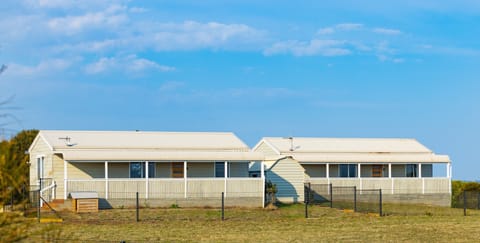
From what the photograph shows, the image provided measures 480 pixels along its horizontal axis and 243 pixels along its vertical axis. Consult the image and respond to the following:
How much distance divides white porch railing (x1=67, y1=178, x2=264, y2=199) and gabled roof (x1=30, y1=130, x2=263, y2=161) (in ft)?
4.06

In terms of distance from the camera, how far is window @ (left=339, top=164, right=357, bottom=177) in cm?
4859

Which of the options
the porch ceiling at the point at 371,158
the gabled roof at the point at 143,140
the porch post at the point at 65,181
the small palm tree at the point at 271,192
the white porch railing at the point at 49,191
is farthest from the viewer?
the porch ceiling at the point at 371,158

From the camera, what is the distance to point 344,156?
1901 inches

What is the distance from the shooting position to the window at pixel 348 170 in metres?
48.6

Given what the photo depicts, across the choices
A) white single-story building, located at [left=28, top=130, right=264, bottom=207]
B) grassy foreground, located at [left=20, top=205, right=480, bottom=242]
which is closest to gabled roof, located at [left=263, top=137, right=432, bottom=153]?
white single-story building, located at [left=28, top=130, right=264, bottom=207]

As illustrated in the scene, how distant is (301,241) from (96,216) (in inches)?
493

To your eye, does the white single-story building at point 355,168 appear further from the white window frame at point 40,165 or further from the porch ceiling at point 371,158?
the white window frame at point 40,165

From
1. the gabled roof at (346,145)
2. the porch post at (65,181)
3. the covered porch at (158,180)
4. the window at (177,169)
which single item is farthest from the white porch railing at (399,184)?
the porch post at (65,181)

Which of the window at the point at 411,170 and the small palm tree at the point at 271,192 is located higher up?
the window at the point at 411,170

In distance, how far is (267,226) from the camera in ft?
101

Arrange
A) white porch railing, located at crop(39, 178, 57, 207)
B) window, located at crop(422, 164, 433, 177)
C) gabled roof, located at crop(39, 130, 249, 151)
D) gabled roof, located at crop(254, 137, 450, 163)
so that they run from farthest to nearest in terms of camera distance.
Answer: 1. window, located at crop(422, 164, 433, 177)
2. gabled roof, located at crop(254, 137, 450, 163)
3. gabled roof, located at crop(39, 130, 249, 151)
4. white porch railing, located at crop(39, 178, 57, 207)

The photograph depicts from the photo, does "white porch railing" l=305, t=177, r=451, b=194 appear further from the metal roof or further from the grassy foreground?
the grassy foreground

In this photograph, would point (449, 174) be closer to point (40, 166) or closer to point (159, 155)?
point (159, 155)

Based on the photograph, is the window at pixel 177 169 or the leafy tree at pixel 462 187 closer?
the window at pixel 177 169
